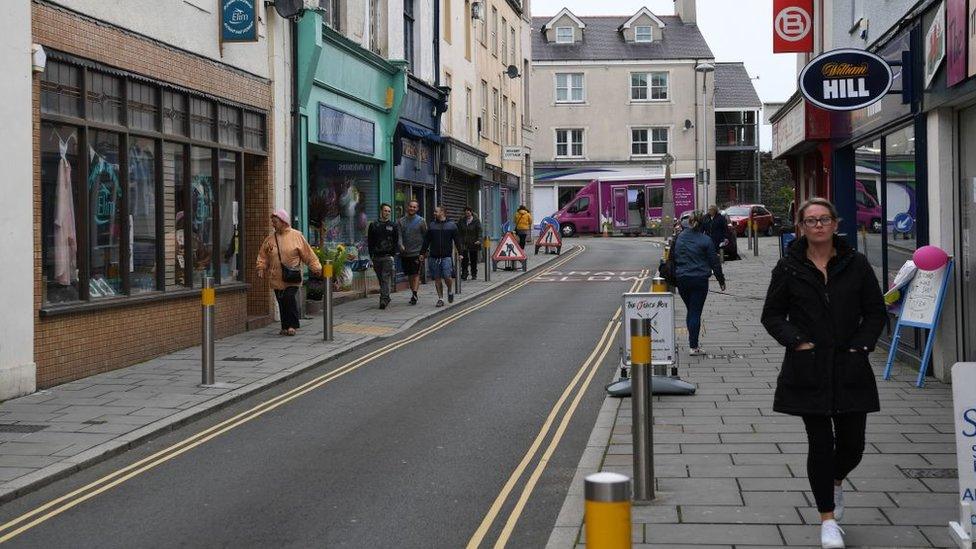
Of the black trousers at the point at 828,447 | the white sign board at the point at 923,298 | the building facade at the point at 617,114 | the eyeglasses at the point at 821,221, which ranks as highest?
the building facade at the point at 617,114

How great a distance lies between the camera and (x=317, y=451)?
28.4 feet

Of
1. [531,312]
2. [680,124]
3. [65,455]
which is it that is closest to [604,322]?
[531,312]

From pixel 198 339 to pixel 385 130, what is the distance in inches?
420

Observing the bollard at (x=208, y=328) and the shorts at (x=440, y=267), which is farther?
the shorts at (x=440, y=267)

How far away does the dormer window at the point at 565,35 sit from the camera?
65875 mm

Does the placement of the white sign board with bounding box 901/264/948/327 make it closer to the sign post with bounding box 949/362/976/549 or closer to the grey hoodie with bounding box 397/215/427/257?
the sign post with bounding box 949/362/976/549

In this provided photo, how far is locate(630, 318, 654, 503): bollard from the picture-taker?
21.4 feet

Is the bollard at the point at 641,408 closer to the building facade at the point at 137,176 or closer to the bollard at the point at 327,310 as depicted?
the building facade at the point at 137,176

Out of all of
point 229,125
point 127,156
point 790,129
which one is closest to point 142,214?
point 127,156

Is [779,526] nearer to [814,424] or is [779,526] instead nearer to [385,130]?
[814,424]

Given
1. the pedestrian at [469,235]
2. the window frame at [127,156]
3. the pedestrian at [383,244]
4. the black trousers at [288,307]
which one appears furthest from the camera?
the pedestrian at [469,235]

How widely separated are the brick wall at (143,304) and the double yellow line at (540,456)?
490 centimetres

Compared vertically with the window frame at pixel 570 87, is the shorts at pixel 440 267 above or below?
below

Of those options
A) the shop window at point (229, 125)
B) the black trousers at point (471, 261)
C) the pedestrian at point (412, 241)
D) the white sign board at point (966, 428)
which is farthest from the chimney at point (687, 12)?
the white sign board at point (966, 428)
